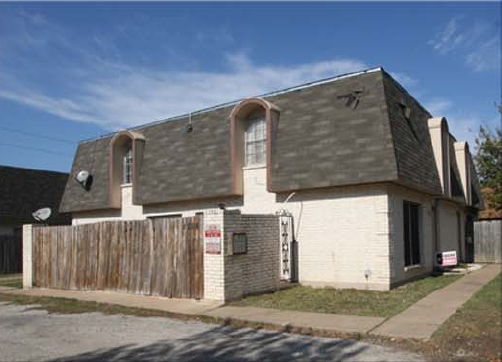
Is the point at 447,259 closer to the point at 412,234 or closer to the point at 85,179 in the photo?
the point at 412,234

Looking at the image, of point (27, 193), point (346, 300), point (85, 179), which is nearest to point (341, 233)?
point (346, 300)

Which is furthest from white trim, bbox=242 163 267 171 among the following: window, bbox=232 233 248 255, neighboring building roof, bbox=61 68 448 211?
window, bbox=232 233 248 255

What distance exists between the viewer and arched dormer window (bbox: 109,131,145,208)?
18.7 meters

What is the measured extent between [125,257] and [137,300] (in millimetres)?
1733

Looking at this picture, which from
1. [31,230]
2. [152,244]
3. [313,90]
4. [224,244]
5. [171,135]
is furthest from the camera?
[171,135]

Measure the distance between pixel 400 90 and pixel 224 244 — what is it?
799 cm

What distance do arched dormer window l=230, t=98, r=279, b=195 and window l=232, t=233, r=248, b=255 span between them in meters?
3.36

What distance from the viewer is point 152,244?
12969mm

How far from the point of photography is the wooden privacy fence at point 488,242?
2292 cm

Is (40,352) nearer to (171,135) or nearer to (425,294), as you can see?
(425,294)

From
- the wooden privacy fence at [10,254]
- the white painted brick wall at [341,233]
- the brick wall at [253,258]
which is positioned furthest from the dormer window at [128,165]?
the brick wall at [253,258]

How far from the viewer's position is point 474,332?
305 inches

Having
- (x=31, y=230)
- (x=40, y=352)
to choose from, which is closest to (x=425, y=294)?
(x=40, y=352)

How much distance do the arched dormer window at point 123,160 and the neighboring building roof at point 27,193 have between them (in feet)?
29.3
